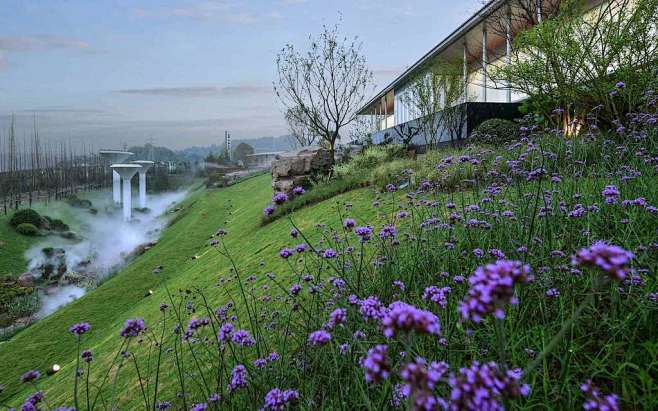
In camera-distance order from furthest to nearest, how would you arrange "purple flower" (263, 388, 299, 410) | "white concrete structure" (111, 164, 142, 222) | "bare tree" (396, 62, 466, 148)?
1. "white concrete structure" (111, 164, 142, 222)
2. "bare tree" (396, 62, 466, 148)
3. "purple flower" (263, 388, 299, 410)

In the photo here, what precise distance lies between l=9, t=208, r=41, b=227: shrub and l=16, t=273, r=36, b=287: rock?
747 cm

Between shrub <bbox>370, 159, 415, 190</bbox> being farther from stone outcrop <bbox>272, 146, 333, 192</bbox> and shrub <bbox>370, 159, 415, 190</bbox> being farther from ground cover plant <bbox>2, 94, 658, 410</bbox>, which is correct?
ground cover plant <bbox>2, 94, 658, 410</bbox>

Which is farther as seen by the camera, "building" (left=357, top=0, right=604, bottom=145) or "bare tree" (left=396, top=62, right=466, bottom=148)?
"bare tree" (left=396, top=62, right=466, bottom=148)

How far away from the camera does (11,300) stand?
Answer: 13633 mm

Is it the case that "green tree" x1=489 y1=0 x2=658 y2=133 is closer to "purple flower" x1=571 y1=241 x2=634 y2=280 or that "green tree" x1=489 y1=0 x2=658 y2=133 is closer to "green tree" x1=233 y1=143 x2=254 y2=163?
"purple flower" x1=571 y1=241 x2=634 y2=280

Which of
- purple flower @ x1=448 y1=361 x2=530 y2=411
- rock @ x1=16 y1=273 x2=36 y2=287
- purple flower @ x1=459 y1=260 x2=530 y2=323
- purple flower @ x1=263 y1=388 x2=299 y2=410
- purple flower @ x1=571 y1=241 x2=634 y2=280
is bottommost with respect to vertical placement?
rock @ x1=16 y1=273 x2=36 y2=287

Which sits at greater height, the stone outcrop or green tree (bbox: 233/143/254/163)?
green tree (bbox: 233/143/254/163)

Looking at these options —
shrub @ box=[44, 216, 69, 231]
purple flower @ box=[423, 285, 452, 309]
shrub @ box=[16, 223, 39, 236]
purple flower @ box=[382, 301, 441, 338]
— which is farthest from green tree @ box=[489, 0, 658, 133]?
shrub @ box=[44, 216, 69, 231]

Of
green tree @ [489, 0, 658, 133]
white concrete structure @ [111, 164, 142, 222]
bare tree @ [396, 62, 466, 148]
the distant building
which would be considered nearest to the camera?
green tree @ [489, 0, 658, 133]

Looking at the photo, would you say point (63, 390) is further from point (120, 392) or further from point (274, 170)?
point (274, 170)

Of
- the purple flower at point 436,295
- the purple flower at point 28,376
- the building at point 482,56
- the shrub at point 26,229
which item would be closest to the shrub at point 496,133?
the building at point 482,56

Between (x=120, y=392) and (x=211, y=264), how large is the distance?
5.11m

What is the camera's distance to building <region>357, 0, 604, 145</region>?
42.3 feet

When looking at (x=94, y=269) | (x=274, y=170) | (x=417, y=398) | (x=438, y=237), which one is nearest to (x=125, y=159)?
(x=94, y=269)
